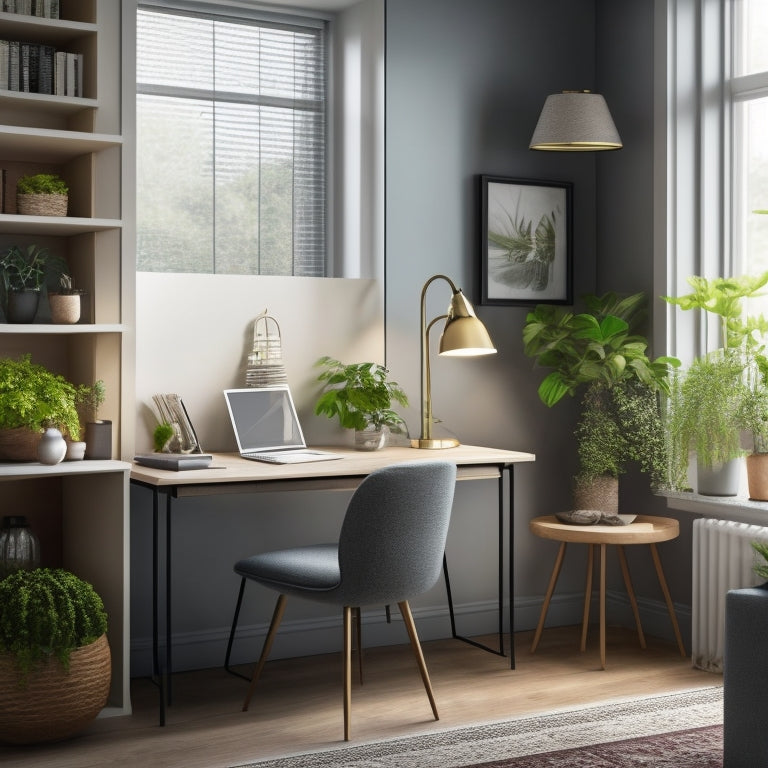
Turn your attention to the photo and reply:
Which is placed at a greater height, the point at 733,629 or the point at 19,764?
the point at 733,629

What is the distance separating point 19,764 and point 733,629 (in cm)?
192

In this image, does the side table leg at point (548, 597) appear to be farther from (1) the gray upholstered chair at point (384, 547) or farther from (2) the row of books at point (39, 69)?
(2) the row of books at point (39, 69)

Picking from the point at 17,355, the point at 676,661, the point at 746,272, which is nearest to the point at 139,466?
the point at 17,355

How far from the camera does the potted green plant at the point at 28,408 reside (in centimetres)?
327

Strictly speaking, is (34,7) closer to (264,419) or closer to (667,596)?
(264,419)

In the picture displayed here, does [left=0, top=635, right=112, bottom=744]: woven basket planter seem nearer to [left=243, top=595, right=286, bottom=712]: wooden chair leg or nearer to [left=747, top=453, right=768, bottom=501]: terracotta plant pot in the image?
[left=243, top=595, right=286, bottom=712]: wooden chair leg

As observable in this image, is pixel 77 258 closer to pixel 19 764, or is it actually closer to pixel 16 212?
pixel 16 212

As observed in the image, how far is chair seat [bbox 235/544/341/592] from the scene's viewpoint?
317cm

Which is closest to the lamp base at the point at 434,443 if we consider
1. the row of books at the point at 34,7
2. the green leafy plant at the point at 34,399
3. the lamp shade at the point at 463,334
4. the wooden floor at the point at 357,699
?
the lamp shade at the point at 463,334

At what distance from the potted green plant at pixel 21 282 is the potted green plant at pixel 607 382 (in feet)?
6.00

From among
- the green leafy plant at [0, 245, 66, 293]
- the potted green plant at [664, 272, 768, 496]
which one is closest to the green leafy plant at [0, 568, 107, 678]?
the green leafy plant at [0, 245, 66, 293]

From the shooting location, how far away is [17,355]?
3615 mm

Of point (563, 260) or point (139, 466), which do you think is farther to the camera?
point (563, 260)

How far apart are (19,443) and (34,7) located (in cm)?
132
